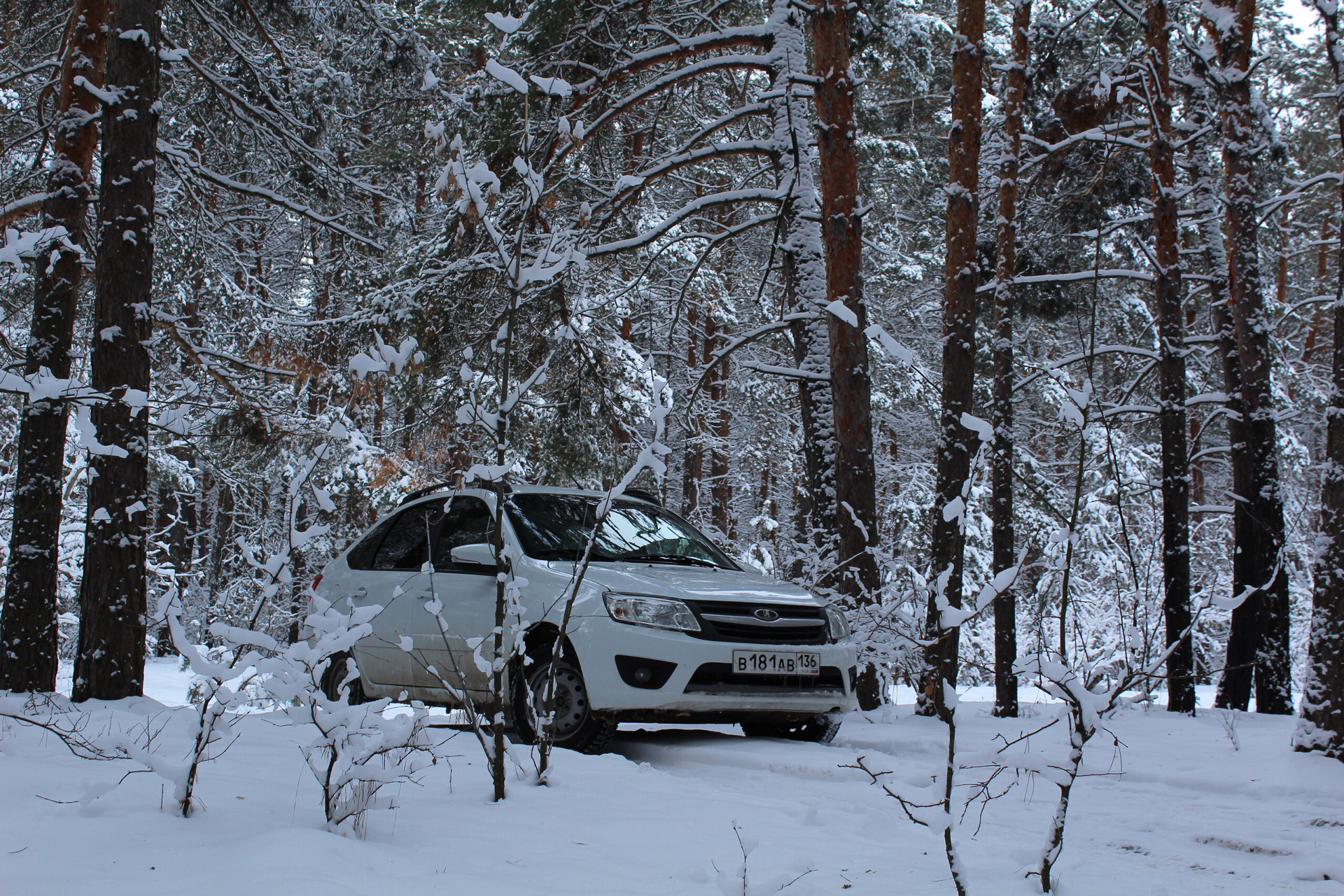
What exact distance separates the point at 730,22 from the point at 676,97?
1179 mm

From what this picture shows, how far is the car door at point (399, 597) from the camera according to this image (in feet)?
21.3

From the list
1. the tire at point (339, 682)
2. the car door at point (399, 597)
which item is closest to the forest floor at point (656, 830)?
the car door at point (399, 597)

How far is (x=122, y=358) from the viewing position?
21.2 ft

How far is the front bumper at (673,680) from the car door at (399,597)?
1470mm

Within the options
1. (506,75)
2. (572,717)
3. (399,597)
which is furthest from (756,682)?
(506,75)

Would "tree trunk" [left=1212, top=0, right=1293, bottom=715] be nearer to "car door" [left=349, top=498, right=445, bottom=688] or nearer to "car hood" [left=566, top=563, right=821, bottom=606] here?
"car hood" [left=566, top=563, right=821, bottom=606]

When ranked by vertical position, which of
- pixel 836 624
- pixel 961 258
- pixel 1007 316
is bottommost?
pixel 836 624

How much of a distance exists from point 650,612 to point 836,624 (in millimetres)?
1336

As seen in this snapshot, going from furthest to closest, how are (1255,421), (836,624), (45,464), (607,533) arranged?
(1255,421) < (45,464) < (607,533) < (836,624)

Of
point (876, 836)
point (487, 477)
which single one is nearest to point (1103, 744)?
point (876, 836)

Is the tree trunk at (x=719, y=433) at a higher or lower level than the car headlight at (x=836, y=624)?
higher

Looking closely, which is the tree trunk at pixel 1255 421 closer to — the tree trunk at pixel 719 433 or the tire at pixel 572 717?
the tire at pixel 572 717

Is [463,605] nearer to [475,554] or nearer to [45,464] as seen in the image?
[475,554]

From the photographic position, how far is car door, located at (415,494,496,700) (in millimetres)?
5980
